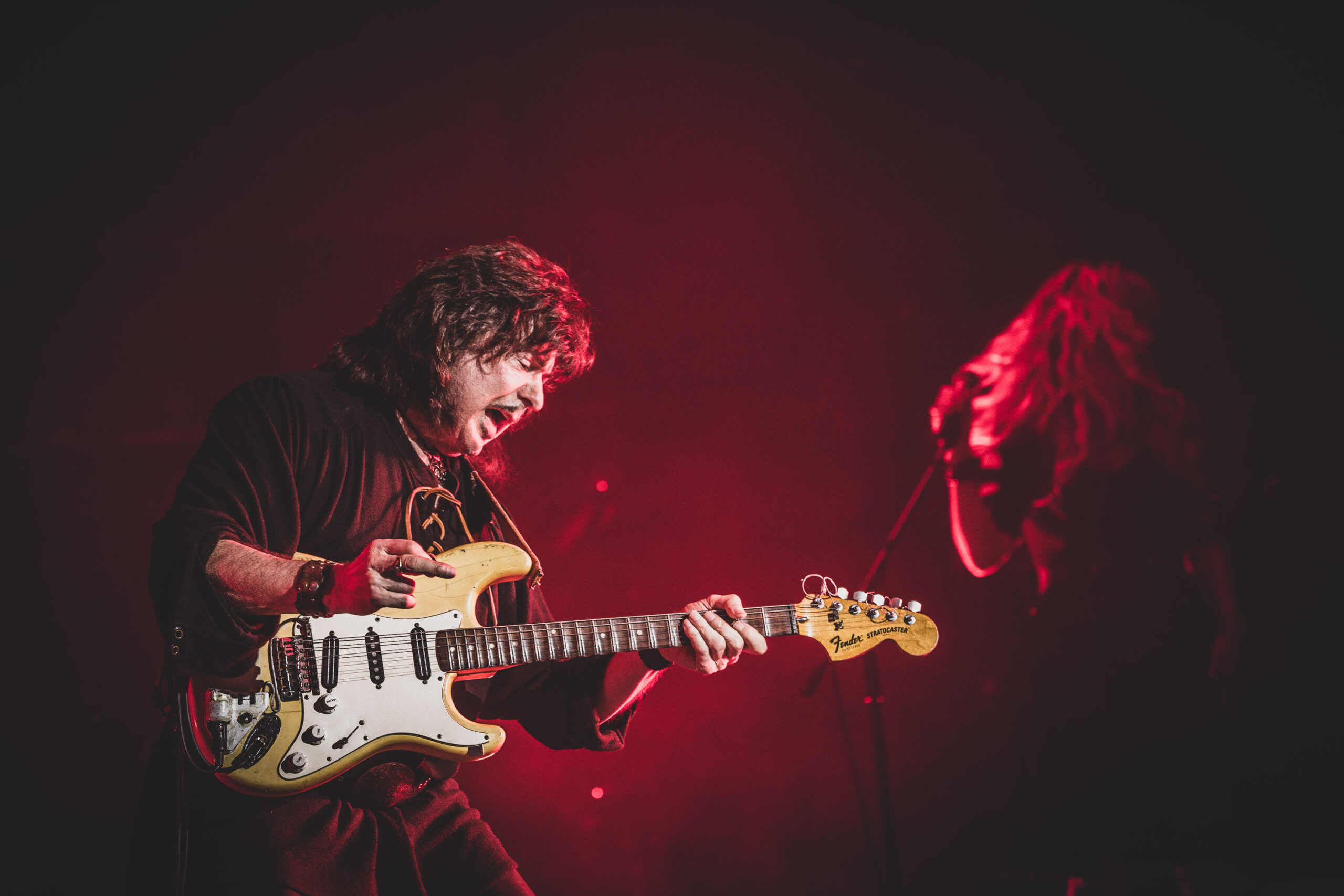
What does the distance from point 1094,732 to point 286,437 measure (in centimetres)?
311

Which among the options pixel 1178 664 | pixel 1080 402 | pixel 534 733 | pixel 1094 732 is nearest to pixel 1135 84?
pixel 1080 402

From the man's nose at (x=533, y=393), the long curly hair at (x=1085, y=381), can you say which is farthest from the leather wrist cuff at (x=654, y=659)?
the long curly hair at (x=1085, y=381)

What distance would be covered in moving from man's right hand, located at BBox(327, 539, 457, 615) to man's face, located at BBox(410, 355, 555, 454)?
0.62 meters

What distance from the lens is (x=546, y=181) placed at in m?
3.09

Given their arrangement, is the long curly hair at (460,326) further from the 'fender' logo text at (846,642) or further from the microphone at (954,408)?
the microphone at (954,408)

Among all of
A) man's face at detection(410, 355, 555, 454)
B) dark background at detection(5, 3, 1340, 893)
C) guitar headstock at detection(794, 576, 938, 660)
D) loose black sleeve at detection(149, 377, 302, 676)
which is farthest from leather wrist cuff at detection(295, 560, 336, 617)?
dark background at detection(5, 3, 1340, 893)

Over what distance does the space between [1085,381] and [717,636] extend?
226cm

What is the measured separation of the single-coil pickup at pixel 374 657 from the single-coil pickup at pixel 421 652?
0.07 m

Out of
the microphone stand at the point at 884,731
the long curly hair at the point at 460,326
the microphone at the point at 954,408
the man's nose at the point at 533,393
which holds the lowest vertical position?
the microphone stand at the point at 884,731

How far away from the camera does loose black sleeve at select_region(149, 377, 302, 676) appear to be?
1.46 m

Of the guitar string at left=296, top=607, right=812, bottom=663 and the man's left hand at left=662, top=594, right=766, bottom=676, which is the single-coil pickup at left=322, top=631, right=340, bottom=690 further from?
the man's left hand at left=662, top=594, right=766, bottom=676

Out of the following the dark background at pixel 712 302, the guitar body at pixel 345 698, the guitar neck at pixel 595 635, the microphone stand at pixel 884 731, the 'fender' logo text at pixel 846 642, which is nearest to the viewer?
the guitar body at pixel 345 698

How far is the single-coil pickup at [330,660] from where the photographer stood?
5.64 ft

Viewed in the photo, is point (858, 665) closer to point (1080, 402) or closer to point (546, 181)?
point (1080, 402)
